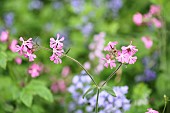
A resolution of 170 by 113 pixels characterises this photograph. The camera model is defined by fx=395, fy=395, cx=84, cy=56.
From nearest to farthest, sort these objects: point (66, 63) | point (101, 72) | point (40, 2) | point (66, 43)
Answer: point (101, 72) < point (66, 63) < point (66, 43) < point (40, 2)

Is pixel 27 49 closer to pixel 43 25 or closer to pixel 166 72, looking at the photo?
pixel 166 72

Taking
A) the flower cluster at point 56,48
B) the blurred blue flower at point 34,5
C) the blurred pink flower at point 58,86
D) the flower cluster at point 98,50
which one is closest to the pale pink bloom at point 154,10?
the flower cluster at point 98,50

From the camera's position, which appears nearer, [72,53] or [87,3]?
[72,53]

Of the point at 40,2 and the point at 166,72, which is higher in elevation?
the point at 40,2

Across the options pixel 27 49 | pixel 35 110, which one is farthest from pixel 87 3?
pixel 27 49

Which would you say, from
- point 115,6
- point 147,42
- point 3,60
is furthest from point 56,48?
point 115,6

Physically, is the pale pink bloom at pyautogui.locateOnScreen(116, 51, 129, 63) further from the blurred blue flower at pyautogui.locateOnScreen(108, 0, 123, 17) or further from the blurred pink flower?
the blurred blue flower at pyautogui.locateOnScreen(108, 0, 123, 17)

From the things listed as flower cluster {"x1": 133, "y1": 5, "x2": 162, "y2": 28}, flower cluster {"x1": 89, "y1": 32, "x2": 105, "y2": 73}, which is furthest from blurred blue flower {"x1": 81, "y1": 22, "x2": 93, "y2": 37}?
flower cluster {"x1": 133, "y1": 5, "x2": 162, "y2": 28}

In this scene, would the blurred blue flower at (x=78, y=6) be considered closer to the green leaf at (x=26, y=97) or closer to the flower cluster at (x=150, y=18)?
the flower cluster at (x=150, y=18)

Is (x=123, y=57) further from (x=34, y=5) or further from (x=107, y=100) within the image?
(x=34, y=5)

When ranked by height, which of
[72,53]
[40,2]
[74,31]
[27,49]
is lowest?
[27,49]

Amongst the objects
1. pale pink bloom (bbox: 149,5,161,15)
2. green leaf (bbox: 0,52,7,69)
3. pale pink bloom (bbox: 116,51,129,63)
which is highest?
pale pink bloom (bbox: 149,5,161,15)
